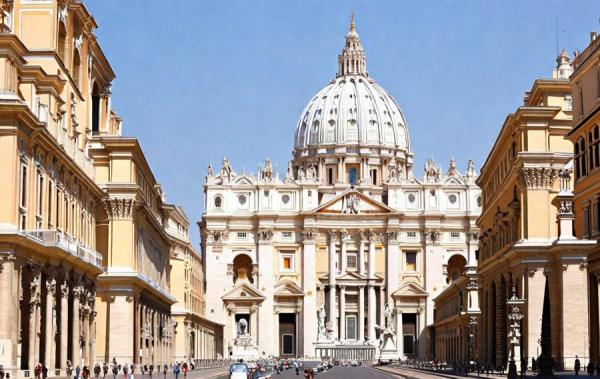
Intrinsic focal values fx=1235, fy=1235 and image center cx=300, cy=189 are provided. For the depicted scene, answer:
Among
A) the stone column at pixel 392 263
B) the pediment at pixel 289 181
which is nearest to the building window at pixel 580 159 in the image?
the stone column at pixel 392 263

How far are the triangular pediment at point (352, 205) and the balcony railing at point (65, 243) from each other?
103 metres

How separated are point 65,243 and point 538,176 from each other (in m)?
30.8

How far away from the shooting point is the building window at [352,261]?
172 m

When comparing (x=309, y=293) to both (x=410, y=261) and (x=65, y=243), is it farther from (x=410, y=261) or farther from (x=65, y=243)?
(x=65, y=243)

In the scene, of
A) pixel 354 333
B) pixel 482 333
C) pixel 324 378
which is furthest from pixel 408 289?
pixel 324 378

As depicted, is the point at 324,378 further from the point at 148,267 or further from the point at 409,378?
the point at 148,267

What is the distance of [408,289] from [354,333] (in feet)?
34.6

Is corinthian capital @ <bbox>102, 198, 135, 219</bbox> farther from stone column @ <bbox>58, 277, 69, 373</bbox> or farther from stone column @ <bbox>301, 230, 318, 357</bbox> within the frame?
stone column @ <bbox>301, 230, 318, 357</bbox>

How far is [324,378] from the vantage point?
3282 inches

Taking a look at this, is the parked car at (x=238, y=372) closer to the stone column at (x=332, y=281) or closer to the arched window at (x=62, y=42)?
the arched window at (x=62, y=42)

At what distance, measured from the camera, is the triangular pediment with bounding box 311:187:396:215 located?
6737 inches

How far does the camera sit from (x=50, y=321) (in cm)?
5653

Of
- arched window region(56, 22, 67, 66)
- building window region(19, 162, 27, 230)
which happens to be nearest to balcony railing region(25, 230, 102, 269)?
building window region(19, 162, 27, 230)

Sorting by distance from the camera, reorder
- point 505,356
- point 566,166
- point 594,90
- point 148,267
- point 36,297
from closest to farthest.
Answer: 1. point 36,297
2. point 594,90
3. point 566,166
4. point 505,356
5. point 148,267
